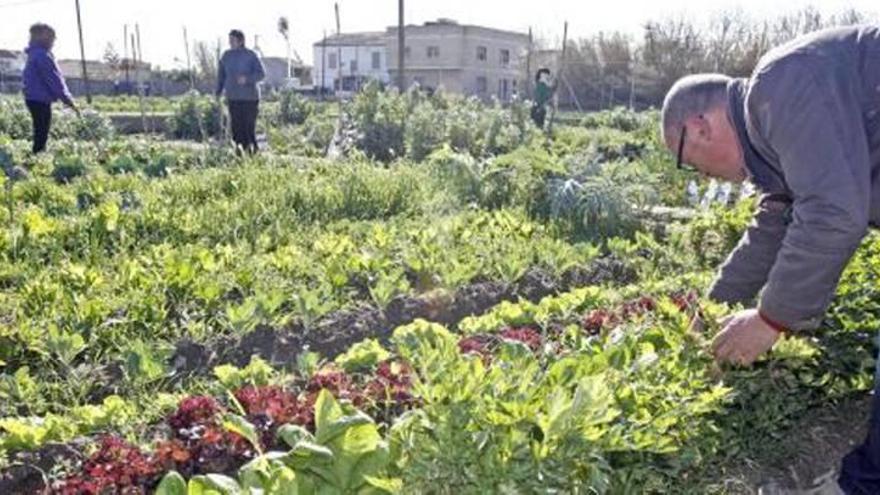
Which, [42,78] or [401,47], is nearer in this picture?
[42,78]

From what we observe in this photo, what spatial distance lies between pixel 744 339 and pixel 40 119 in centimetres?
955

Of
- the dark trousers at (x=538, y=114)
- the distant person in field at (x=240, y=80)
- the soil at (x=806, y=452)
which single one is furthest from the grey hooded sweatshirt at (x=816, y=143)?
the dark trousers at (x=538, y=114)

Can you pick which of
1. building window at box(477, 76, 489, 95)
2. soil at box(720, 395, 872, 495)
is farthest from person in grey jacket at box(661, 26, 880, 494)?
building window at box(477, 76, 489, 95)

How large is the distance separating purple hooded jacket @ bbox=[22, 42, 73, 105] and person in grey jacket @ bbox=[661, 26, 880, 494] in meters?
8.84

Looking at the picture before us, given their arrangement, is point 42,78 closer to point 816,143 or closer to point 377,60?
point 816,143

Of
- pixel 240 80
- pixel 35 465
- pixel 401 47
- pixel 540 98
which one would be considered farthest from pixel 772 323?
pixel 401 47

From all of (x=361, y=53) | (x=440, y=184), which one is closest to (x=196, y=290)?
(x=440, y=184)

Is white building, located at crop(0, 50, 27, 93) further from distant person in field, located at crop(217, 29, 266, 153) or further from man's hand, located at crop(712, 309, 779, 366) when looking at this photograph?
man's hand, located at crop(712, 309, 779, 366)

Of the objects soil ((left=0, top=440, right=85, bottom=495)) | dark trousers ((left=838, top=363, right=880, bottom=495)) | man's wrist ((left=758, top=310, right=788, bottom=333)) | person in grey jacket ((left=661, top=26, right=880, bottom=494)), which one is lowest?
soil ((left=0, top=440, right=85, bottom=495))

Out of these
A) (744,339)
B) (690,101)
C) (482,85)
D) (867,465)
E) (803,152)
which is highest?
(690,101)

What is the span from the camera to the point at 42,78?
31.0ft

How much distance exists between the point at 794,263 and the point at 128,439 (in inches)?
79.6

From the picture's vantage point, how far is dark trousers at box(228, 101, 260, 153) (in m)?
10.2

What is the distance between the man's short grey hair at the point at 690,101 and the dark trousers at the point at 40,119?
9.06m
